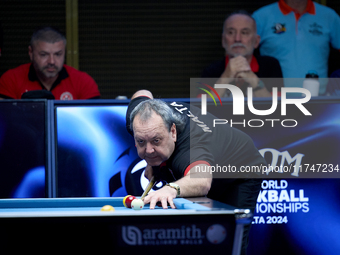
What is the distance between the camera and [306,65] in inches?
187

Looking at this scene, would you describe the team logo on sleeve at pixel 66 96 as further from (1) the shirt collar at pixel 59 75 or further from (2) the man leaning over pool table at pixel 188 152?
(2) the man leaning over pool table at pixel 188 152

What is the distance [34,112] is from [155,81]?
2.34 m

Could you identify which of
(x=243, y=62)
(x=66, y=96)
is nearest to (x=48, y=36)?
(x=66, y=96)

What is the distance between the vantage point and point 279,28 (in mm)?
4797

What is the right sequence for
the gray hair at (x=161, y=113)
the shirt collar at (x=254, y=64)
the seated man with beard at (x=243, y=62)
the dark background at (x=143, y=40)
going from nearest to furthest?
A: the gray hair at (x=161, y=113), the seated man with beard at (x=243, y=62), the shirt collar at (x=254, y=64), the dark background at (x=143, y=40)

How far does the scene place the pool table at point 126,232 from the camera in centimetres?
184

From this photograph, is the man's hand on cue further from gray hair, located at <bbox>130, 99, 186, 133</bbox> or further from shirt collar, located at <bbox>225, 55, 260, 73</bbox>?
shirt collar, located at <bbox>225, 55, 260, 73</bbox>

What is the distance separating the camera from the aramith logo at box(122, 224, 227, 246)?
185 cm

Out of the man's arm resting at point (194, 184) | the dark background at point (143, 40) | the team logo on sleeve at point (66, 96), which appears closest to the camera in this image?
the man's arm resting at point (194, 184)

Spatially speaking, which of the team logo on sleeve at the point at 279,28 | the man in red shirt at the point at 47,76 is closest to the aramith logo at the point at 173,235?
the man in red shirt at the point at 47,76

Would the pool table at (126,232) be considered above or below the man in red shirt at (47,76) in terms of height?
below

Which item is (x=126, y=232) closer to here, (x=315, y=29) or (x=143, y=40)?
(x=315, y=29)

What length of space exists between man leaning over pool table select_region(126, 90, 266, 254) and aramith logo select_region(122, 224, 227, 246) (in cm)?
39

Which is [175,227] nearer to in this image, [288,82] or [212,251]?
[212,251]
